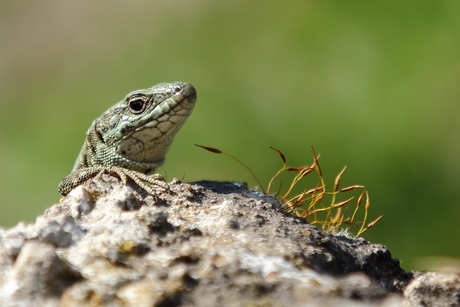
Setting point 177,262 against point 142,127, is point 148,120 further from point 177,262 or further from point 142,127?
point 177,262

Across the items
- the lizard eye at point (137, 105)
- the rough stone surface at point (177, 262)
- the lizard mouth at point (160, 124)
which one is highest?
the lizard eye at point (137, 105)

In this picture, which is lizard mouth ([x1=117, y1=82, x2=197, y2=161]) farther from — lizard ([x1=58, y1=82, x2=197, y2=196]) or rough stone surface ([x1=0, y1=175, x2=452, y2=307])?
rough stone surface ([x1=0, y1=175, x2=452, y2=307])

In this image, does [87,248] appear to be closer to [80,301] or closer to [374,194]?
[80,301]

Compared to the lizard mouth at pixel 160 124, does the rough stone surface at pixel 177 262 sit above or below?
below

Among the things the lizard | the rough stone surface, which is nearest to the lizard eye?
the lizard

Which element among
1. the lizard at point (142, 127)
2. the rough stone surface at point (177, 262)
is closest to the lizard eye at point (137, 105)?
the lizard at point (142, 127)

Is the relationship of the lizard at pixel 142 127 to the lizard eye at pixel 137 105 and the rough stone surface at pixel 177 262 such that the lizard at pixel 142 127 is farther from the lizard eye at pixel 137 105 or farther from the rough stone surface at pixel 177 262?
the rough stone surface at pixel 177 262

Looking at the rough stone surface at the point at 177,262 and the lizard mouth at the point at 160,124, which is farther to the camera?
the lizard mouth at the point at 160,124

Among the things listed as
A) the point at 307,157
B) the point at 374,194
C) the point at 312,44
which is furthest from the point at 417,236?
the point at 312,44
